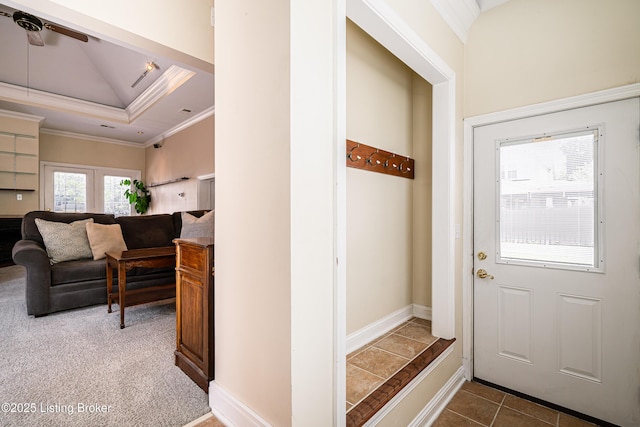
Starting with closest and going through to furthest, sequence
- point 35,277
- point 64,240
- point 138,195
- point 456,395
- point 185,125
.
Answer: point 456,395, point 35,277, point 64,240, point 185,125, point 138,195

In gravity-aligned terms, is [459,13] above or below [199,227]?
above

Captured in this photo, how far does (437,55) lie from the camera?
1961 millimetres

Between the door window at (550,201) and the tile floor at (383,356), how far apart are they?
2.82 feet

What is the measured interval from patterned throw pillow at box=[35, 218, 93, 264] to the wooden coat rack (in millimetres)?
3485

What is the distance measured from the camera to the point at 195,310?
5.77 ft

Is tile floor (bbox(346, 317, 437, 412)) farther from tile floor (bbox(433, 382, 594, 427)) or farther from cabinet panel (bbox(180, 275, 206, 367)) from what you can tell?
cabinet panel (bbox(180, 275, 206, 367))

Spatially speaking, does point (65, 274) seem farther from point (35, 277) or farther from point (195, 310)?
point (195, 310)

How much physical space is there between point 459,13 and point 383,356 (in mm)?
2530

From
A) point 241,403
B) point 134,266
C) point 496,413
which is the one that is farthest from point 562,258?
point 134,266

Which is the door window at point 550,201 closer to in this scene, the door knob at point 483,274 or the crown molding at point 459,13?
the door knob at point 483,274

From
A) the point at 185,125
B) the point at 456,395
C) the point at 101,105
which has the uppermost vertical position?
the point at 101,105

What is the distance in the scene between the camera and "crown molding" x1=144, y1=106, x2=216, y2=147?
5.48 meters

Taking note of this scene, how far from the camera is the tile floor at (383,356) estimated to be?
1609mm

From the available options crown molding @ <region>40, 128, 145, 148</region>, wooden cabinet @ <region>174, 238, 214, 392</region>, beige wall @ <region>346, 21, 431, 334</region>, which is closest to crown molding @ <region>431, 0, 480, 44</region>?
beige wall @ <region>346, 21, 431, 334</region>
